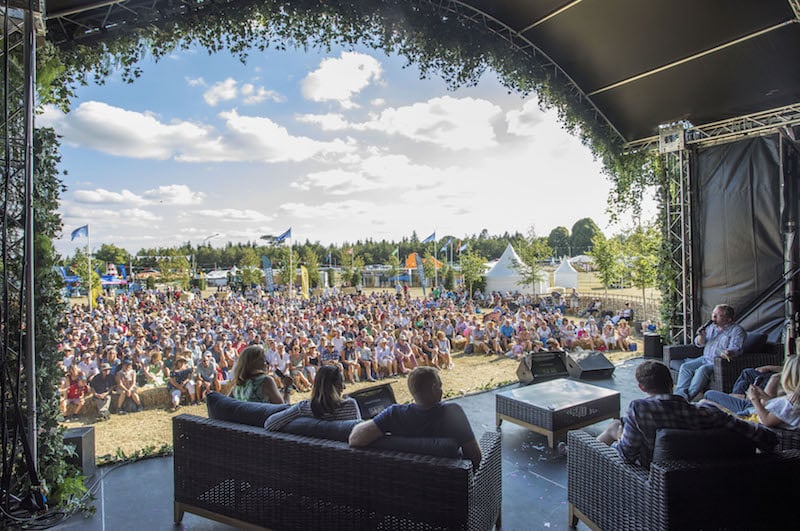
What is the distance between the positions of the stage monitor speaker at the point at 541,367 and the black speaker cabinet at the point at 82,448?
4471mm

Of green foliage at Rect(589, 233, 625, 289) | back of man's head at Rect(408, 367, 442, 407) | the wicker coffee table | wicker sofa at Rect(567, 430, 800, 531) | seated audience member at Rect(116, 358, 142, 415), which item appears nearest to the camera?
wicker sofa at Rect(567, 430, 800, 531)

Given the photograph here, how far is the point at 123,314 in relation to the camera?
14.8 meters

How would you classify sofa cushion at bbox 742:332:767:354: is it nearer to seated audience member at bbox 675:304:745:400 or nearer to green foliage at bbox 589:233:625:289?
seated audience member at bbox 675:304:745:400

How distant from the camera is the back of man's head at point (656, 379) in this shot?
211 centimetres

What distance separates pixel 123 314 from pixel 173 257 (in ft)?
70.8

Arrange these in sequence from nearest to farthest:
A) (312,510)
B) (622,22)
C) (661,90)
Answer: (312,510)
(622,22)
(661,90)

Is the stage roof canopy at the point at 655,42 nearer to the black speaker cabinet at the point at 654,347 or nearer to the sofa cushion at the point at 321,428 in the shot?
the black speaker cabinet at the point at 654,347

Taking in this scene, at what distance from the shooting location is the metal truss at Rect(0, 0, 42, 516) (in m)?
2.62

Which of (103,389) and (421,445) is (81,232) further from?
(421,445)

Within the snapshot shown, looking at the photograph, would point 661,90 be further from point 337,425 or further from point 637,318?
point 637,318

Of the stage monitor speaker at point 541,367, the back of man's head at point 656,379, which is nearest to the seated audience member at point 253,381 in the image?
the back of man's head at point 656,379

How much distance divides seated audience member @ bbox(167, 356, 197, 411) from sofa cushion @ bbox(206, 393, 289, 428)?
16.7 ft

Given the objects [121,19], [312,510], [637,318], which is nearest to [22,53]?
[121,19]

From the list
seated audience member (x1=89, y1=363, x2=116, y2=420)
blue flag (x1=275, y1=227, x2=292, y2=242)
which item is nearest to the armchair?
seated audience member (x1=89, y1=363, x2=116, y2=420)
